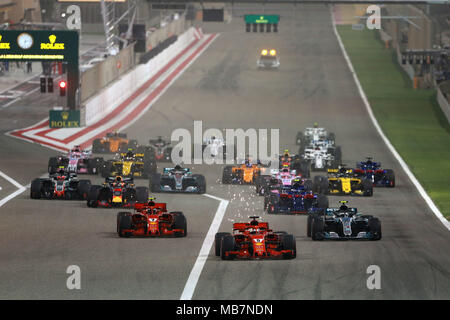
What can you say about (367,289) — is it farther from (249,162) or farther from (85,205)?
(249,162)

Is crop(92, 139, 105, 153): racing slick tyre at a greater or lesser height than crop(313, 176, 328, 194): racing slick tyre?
greater

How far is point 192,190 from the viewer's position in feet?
129

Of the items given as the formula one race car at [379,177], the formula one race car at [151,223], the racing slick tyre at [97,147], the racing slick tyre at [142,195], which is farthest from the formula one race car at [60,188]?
the racing slick tyre at [97,147]

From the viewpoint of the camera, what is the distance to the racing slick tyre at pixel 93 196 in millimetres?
35219

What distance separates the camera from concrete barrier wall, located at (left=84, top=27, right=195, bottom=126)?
6406 centimetres

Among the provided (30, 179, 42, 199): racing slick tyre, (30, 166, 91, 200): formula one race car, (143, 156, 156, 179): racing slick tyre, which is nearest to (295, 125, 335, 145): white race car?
(143, 156, 156, 179): racing slick tyre

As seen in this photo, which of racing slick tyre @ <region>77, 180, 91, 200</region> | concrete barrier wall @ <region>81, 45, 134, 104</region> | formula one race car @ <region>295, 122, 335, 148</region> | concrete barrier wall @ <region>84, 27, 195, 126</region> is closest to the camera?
racing slick tyre @ <region>77, 180, 91, 200</region>

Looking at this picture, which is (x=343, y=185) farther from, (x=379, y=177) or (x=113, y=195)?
(x=113, y=195)

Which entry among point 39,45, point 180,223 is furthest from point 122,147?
point 180,223

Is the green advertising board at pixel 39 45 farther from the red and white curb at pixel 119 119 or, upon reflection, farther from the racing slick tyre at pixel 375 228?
the racing slick tyre at pixel 375 228

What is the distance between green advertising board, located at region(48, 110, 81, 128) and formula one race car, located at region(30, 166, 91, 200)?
22557 millimetres

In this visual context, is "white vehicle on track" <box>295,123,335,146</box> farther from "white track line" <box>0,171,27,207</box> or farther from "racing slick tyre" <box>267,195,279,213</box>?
"racing slick tyre" <box>267,195,279,213</box>
